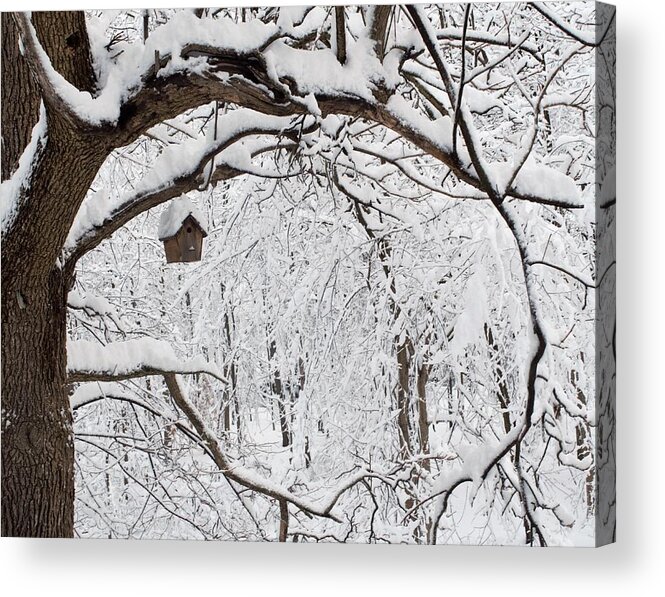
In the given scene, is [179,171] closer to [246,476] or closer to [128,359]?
[128,359]

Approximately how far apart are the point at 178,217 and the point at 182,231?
4cm

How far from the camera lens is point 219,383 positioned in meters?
3.29

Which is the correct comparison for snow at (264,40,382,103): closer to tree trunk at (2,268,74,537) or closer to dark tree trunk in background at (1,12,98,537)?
dark tree trunk in background at (1,12,98,537)

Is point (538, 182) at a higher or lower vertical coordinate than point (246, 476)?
higher

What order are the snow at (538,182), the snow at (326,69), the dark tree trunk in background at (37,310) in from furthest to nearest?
the dark tree trunk in background at (37,310)
the snow at (326,69)
the snow at (538,182)

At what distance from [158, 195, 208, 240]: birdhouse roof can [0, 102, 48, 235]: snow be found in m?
0.40

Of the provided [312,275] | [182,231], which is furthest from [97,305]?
[312,275]

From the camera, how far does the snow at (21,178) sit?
3354mm

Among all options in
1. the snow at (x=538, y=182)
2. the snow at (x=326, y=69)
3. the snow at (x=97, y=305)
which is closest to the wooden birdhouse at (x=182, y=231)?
the snow at (x=97, y=305)

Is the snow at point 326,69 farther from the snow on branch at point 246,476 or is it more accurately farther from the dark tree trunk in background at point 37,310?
the snow on branch at point 246,476

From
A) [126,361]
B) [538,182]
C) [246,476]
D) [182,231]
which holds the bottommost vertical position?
[246,476]

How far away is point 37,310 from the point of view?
3.41 m

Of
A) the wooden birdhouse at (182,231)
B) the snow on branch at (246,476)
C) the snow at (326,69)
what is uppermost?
the snow at (326,69)

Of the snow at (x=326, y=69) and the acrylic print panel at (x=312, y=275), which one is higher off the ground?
the snow at (x=326, y=69)
